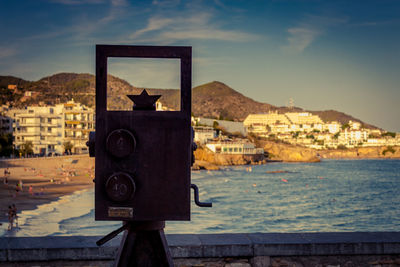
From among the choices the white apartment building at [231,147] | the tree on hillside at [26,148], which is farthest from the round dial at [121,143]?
the white apartment building at [231,147]

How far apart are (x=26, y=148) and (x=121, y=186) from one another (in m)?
73.0

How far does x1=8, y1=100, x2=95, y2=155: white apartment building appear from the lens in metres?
74.9

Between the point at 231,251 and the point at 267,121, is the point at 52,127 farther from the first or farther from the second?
the point at 267,121

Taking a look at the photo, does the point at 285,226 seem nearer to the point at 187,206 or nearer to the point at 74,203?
the point at 74,203

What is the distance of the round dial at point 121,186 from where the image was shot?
1.90m

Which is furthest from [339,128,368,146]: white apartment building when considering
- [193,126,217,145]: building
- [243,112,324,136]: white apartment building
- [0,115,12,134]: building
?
[0,115,12,134]: building

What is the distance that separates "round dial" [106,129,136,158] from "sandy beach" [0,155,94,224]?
2238 cm

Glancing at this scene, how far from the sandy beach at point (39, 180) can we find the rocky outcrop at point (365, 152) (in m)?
112

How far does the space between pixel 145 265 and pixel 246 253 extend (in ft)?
4.49

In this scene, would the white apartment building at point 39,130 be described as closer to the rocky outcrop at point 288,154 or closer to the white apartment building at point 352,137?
the rocky outcrop at point 288,154

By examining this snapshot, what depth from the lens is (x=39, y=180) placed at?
149 ft

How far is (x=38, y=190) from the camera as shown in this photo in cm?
3791

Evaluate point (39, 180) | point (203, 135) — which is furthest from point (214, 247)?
point (203, 135)

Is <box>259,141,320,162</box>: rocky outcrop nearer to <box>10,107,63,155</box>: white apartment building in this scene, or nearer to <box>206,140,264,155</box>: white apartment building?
<box>206,140,264,155</box>: white apartment building
